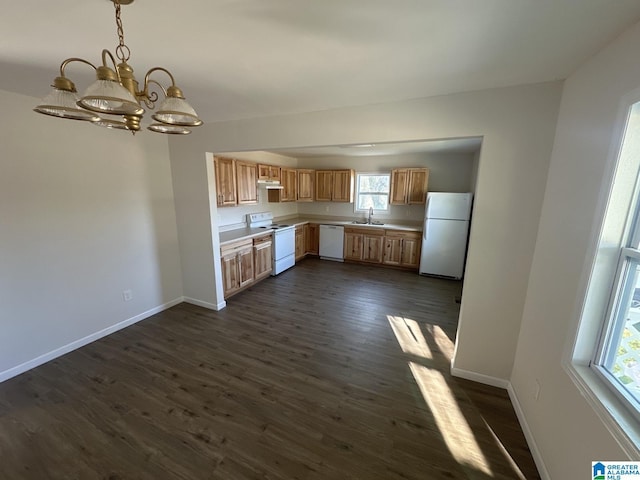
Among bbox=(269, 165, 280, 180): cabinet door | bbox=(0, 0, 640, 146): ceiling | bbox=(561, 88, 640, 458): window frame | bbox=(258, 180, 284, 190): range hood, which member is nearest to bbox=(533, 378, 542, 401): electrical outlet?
bbox=(561, 88, 640, 458): window frame

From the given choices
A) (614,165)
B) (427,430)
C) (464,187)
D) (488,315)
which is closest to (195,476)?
(427,430)

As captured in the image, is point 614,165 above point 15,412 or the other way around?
above

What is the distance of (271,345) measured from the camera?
2781mm

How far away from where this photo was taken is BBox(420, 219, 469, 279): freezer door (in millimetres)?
4605

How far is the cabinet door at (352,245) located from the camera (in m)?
5.68

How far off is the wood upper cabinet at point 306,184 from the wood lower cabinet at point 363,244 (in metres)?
1.32

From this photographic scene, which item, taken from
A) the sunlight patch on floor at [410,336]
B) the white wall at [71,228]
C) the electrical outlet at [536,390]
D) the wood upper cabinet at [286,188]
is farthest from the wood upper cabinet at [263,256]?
the electrical outlet at [536,390]

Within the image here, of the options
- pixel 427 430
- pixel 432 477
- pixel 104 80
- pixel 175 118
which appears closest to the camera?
pixel 104 80

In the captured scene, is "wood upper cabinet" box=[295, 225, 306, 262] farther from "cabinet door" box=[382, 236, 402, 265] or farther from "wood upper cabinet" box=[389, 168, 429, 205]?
"wood upper cabinet" box=[389, 168, 429, 205]

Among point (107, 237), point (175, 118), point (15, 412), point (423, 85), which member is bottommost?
point (15, 412)

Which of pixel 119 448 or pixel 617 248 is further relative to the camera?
pixel 119 448

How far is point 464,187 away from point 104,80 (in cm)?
579

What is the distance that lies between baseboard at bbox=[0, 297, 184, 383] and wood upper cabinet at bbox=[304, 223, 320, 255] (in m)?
3.27

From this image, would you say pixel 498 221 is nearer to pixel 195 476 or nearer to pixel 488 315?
pixel 488 315
